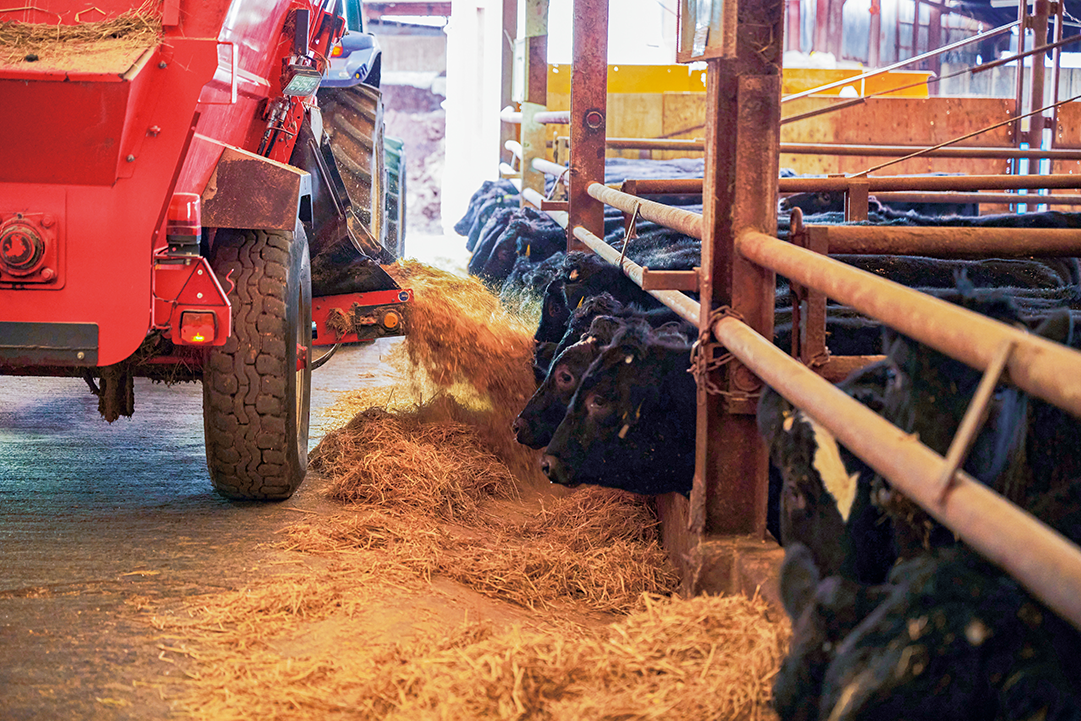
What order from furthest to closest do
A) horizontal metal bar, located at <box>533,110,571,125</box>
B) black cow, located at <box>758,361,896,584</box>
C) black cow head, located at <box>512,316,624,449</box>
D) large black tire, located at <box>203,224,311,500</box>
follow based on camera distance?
horizontal metal bar, located at <box>533,110,571,125</box>, large black tire, located at <box>203,224,311,500</box>, black cow head, located at <box>512,316,624,449</box>, black cow, located at <box>758,361,896,584</box>

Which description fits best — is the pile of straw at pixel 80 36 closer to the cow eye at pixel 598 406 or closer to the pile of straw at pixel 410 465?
the cow eye at pixel 598 406

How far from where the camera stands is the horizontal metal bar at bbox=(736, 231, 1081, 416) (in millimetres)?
1251

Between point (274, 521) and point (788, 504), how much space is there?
2.38 metres

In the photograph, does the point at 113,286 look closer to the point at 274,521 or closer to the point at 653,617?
the point at 274,521

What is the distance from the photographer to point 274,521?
A: 3955mm

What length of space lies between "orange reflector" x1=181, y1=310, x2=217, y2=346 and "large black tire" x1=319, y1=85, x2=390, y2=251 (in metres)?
3.33

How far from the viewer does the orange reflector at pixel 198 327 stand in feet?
11.5

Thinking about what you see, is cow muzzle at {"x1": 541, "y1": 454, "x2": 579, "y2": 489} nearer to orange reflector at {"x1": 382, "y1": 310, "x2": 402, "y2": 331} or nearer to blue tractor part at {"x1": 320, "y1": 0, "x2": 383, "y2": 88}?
orange reflector at {"x1": 382, "y1": 310, "x2": 402, "y2": 331}

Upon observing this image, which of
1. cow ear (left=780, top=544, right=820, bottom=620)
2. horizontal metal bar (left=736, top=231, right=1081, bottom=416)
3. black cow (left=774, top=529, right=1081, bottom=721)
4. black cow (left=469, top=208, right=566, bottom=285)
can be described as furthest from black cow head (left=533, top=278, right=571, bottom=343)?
black cow (left=774, top=529, right=1081, bottom=721)

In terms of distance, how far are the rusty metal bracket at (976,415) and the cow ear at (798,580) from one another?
17.3 inches

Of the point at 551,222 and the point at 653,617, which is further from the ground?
the point at 551,222

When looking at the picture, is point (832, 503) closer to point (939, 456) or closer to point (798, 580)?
point (798, 580)

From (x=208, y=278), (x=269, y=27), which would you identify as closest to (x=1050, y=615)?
(x=208, y=278)

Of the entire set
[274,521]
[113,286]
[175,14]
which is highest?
[175,14]
